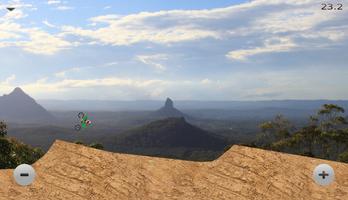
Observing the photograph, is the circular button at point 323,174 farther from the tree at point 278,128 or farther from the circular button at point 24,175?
the tree at point 278,128

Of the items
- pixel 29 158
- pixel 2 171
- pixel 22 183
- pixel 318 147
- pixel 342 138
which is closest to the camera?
pixel 22 183

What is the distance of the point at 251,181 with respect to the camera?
1449 cm

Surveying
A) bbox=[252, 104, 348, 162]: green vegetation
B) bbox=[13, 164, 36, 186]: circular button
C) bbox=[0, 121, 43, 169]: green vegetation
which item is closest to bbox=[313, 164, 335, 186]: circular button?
bbox=[13, 164, 36, 186]: circular button

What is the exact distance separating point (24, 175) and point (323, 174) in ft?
29.4

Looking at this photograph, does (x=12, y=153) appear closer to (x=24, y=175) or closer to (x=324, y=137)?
(x=24, y=175)

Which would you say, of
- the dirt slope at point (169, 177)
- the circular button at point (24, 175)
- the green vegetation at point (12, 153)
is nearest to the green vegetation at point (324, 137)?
the green vegetation at point (12, 153)

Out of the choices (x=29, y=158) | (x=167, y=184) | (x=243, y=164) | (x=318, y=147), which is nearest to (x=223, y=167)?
(x=243, y=164)

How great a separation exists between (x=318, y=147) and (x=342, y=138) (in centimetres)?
1364

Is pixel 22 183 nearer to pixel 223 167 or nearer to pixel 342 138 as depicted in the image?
pixel 223 167

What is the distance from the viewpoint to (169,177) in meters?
14.8

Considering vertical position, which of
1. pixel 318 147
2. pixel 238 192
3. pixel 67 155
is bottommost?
pixel 318 147

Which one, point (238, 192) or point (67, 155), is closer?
point (238, 192)

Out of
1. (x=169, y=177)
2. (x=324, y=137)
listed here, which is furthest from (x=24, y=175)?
(x=324, y=137)

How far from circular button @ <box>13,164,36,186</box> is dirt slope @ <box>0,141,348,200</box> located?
0.57 feet
